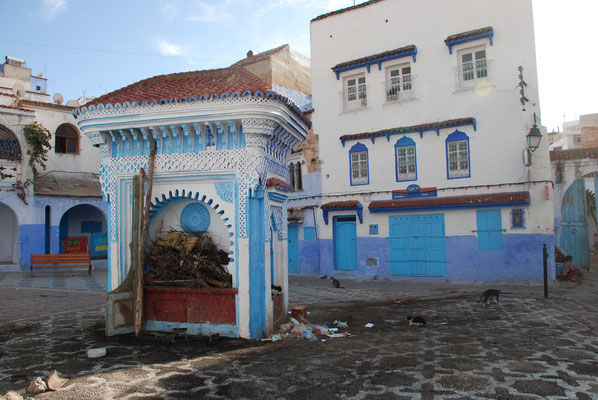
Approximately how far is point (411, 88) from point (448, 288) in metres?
7.08

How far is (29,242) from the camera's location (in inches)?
721

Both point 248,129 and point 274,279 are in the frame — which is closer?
point 248,129

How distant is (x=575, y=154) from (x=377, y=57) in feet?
28.8

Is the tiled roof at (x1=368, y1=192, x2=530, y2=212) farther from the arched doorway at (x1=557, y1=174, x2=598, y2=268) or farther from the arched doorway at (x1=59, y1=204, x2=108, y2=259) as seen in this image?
the arched doorway at (x1=59, y1=204, x2=108, y2=259)

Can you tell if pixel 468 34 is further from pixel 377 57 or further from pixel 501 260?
pixel 501 260

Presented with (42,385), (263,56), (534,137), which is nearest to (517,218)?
(534,137)

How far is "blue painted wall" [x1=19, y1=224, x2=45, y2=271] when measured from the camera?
1820cm

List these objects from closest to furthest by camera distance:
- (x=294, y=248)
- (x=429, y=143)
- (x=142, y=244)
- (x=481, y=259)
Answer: (x=142, y=244) < (x=481, y=259) < (x=429, y=143) < (x=294, y=248)

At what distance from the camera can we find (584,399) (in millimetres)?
4582

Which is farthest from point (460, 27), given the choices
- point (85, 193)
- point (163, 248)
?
point (85, 193)

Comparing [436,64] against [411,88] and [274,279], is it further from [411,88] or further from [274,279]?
[274,279]

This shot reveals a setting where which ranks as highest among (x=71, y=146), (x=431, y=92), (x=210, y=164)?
(x=431, y=92)

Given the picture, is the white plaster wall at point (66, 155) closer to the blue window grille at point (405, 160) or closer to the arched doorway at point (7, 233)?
the arched doorway at point (7, 233)

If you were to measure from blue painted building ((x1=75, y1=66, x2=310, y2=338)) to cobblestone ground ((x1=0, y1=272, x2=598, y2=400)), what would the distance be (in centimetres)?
111
